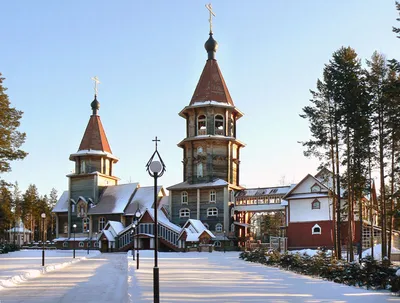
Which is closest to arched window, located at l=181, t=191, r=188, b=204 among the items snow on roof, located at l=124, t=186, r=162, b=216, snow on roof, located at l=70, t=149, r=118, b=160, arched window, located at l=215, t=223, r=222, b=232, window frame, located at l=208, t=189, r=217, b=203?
window frame, located at l=208, t=189, r=217, b=203

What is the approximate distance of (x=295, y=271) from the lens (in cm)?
2102

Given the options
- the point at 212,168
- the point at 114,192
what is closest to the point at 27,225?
the point at 114,192

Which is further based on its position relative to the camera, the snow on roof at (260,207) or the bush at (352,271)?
the snow on roof at (260,207)

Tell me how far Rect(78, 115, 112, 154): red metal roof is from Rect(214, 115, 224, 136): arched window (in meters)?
16.4

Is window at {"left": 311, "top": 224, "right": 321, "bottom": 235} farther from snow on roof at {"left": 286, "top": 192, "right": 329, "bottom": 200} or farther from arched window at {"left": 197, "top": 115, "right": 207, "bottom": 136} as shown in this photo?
arched window at {"left": 197, "top": 115, "right": 207, "bottom": 136}

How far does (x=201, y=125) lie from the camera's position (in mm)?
53562

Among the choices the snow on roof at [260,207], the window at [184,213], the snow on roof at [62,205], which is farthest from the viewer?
the snow on roof at [62,205]

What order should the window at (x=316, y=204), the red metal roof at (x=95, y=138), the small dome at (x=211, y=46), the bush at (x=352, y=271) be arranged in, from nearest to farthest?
the bush at (x=352, y=271), the window at (x=316, y=204), the small dome at (x=211, y=46), the red metal roof at (x=95, y=138)

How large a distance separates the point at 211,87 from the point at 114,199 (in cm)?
1814

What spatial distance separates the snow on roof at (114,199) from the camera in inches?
2267

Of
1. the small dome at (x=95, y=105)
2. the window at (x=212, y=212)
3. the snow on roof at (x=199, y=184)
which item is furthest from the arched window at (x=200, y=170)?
the small dome at (x=95, y=105)

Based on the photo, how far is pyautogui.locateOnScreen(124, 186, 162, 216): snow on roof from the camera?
2237 inches

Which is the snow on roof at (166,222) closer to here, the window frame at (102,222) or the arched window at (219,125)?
the window frame at (102,222)

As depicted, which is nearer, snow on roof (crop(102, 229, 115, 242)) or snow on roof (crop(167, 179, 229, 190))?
snow on roof (crop(167, 179, 229, 190))
